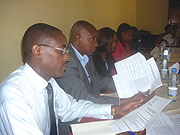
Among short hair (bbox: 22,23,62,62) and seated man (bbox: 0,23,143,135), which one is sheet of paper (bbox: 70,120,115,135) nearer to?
seated man (bbox: 0,23,143,135)

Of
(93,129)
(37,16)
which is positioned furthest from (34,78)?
(37,16)

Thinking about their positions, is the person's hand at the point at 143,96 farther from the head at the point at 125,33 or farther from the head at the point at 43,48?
the head at the point at 125,33

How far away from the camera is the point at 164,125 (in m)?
0.92

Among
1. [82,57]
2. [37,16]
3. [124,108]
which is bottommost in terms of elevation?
[124,108]

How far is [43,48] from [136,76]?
2.37 feet

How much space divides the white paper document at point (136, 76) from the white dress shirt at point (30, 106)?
0.74ft

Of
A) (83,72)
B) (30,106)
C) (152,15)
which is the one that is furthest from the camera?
(152,15)

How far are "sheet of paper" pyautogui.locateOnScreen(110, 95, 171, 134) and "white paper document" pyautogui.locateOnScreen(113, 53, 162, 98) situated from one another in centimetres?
14

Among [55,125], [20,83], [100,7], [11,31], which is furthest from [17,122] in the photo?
[100,7]

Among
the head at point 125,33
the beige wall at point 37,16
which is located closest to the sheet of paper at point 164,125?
the beige wall at point 37,16

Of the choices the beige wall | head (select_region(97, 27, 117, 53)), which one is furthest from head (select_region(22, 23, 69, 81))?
head (select_region(97, 27, 117, 53))

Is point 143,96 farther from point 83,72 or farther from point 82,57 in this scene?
point 82,57

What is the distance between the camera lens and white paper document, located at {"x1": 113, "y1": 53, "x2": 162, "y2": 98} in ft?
4.24

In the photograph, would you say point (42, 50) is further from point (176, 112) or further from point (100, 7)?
point (100, 7)
